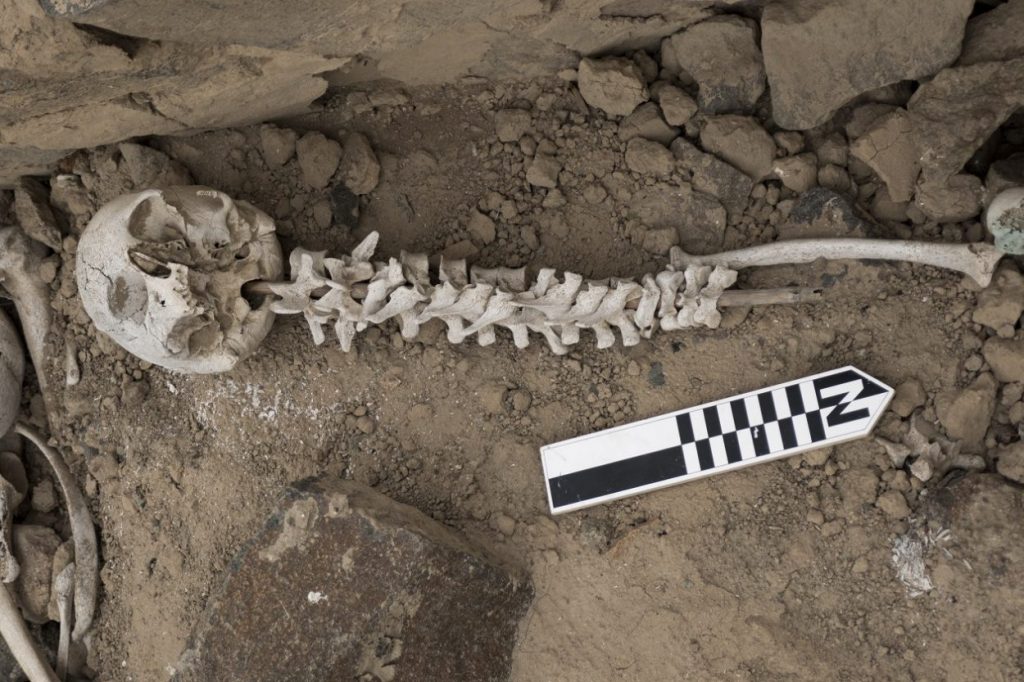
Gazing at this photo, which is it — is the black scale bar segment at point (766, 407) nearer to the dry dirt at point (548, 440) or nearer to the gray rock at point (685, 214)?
the dry dirt at point (548, 440)

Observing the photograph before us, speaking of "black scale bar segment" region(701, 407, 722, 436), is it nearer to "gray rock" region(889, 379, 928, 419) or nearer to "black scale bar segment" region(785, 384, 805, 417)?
"black scale bar segment" region(785, 384, 805, 417)

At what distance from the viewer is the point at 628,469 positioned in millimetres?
3139

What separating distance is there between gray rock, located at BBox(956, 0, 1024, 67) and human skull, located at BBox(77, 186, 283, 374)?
2.32m

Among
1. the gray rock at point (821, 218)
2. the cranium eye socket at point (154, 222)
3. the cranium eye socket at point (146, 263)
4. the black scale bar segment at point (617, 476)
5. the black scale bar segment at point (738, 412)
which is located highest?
the cranium eye socket at point (154, 222)

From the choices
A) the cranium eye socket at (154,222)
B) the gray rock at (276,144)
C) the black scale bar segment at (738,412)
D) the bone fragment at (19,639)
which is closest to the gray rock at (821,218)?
the black scale bar segment at (738,412)

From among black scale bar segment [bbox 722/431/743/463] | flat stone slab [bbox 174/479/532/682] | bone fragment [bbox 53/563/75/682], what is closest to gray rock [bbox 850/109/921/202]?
black scale bar segment [bbox 722/431/743/463]

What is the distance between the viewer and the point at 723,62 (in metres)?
3.15

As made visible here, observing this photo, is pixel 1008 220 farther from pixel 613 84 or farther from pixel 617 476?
pixel 617 476

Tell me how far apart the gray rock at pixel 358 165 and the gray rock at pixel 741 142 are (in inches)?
45.7

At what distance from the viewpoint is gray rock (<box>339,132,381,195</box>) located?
322 cm

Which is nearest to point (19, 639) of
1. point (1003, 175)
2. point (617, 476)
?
point (617, 476)

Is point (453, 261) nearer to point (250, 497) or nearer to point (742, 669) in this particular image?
point (250, 497)

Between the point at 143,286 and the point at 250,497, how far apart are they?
85 centimetres

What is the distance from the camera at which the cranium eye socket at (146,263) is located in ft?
8.93
